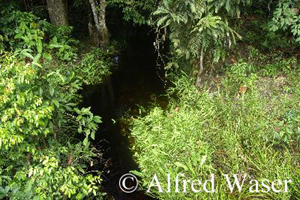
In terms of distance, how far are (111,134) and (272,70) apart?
3806 millimetres

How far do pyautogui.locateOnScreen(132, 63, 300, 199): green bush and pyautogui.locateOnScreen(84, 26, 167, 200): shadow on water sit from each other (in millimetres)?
411

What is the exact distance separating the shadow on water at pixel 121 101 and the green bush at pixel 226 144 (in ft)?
1.35

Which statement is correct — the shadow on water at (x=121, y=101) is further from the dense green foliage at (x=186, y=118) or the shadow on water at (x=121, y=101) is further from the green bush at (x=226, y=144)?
the green bush at (x=226, y=144)

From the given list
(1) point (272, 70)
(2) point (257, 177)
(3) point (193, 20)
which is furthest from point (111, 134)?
(1) point (272, 70)

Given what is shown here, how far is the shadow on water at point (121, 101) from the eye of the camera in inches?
200

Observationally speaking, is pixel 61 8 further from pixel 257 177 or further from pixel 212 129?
pixel 257 177

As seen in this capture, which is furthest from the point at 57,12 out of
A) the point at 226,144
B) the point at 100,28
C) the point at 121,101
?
the point at 226,144

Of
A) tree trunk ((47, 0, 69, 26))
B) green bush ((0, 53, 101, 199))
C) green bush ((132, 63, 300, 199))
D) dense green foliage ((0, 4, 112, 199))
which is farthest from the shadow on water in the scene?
tree trunk ((47, 0, 69, 26))

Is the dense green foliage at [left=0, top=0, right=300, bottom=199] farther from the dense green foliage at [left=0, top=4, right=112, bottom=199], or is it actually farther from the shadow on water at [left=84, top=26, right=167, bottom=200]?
the shadow on water at [left=84, top=26, right=167, bottom=200]

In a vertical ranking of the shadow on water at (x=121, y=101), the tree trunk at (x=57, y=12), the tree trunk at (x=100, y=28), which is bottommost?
the shadow on water at (x=121, y=101)

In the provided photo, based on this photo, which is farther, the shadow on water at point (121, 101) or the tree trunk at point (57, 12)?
the tree trunk at point (57, 12)

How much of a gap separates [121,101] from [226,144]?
383cm

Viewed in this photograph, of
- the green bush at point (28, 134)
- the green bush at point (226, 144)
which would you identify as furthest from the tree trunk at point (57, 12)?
the green bush at point (28, 134)

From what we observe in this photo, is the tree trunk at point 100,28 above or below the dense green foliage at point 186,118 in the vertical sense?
above
